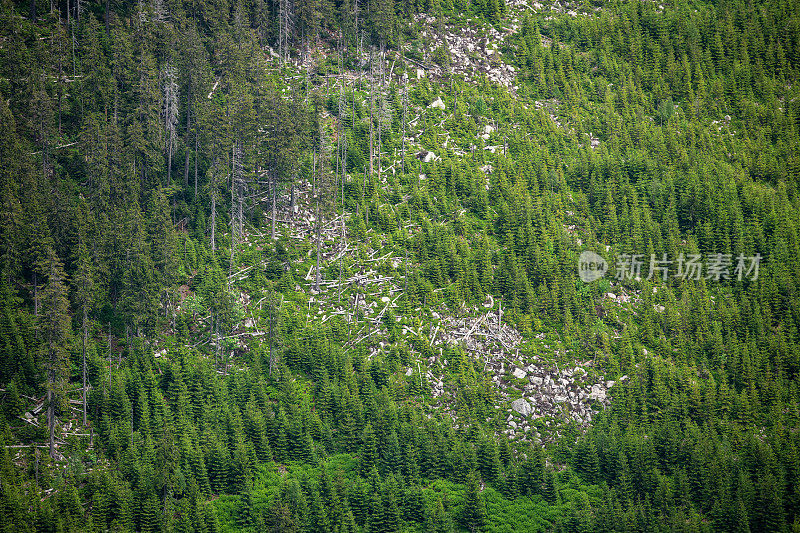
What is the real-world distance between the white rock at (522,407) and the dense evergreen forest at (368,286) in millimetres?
289

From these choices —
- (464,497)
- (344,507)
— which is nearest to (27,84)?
(344,507)

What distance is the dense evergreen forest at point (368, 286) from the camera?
235ft

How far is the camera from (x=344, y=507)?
7062cm

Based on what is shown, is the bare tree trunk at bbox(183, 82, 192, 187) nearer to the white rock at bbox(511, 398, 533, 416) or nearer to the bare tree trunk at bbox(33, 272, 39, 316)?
the bare tree trunk at bbox(33, 272, 39, 316)

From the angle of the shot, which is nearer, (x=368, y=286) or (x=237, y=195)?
(x=368, y=286)

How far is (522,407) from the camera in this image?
78.0 meters

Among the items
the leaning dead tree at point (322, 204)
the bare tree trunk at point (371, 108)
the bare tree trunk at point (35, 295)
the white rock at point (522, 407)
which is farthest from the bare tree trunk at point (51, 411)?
the white rock at point (522, 407)

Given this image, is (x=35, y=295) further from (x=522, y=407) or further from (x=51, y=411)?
(x=522, y=407)

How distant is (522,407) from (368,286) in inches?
747

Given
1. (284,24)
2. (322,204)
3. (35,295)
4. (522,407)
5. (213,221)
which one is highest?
(284,24)

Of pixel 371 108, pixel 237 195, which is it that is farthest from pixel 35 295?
pixel 371 108

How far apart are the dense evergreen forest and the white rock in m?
0.29

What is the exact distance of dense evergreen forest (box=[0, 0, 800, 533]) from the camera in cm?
7150

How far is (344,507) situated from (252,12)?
2559 inches
